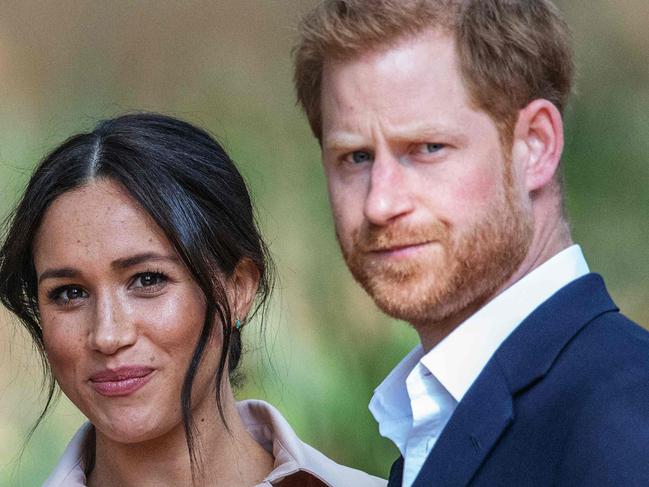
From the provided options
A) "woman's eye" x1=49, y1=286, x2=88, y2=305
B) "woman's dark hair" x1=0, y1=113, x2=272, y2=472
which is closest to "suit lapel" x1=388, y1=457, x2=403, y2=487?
"woman's dark hair" x1=0, y1=113, x2=272, y2=472

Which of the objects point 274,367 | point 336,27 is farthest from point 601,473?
point 274,367

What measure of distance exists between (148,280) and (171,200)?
0.17 m

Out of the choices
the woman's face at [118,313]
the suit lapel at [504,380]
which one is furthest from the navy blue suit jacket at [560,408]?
the woman's face at [118,313]

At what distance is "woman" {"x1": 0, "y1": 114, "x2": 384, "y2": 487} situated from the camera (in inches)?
102

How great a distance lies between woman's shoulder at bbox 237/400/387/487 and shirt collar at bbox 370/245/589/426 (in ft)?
2.44

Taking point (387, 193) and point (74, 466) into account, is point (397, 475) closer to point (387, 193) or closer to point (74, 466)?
point (387, 193)

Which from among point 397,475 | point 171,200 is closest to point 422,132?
point 397,475

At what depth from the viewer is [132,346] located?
2.57 meters

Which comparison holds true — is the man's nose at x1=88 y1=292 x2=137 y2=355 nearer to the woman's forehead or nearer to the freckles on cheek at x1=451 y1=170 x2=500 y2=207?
the woman's forehead

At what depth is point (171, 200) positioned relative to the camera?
2645 mm

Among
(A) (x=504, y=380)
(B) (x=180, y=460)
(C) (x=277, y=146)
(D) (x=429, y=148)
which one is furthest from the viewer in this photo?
(C) (x=277, y=146)

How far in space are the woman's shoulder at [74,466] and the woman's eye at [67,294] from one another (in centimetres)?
36

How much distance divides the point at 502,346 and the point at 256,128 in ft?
8.19

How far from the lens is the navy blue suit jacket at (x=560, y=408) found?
1717mm
